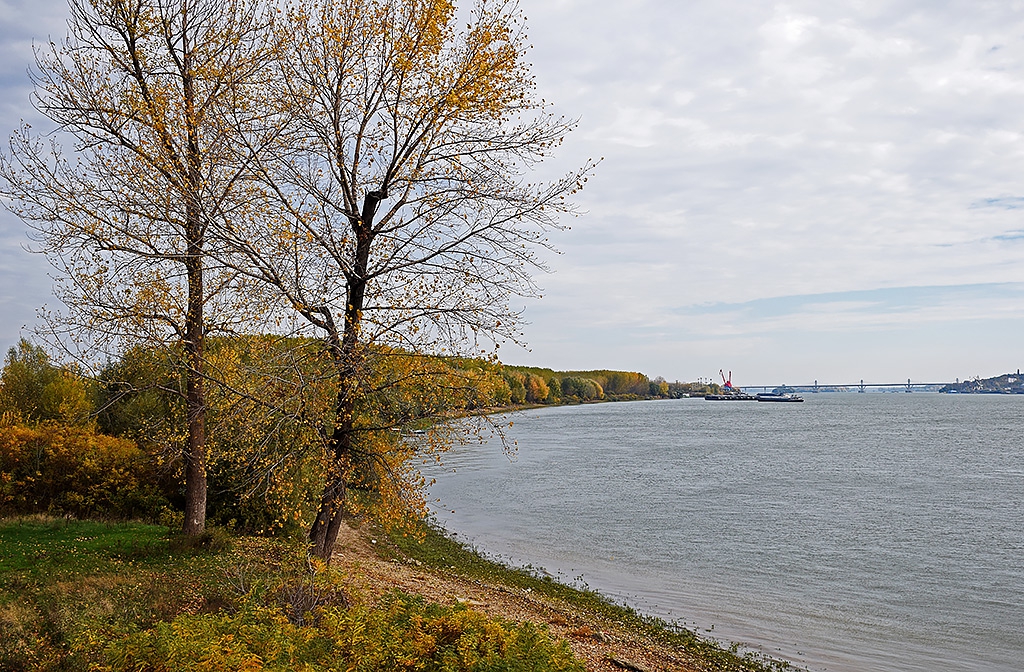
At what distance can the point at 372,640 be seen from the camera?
706 centimetres

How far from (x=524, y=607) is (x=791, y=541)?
1257cm

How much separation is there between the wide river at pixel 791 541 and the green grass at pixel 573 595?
711 millimetres

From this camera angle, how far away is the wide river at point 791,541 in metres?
14.8

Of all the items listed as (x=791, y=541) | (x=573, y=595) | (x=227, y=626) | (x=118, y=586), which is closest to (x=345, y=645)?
(x=227, y=626)

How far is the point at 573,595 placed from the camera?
635 inches

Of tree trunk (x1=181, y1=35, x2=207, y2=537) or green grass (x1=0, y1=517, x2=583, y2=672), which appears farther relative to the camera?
tree trunk (x1=181, y1=35, x2=207, y2=537)

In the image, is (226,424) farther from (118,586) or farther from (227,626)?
(227,626)

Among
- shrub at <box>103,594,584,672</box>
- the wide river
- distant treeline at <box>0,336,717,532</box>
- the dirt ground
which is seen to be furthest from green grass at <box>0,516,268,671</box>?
the wide river

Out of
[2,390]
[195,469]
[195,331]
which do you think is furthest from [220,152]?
[2,390]

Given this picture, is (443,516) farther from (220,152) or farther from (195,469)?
(220,152)

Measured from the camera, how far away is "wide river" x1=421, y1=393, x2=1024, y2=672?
582 inches

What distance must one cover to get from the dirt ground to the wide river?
2.52 meters

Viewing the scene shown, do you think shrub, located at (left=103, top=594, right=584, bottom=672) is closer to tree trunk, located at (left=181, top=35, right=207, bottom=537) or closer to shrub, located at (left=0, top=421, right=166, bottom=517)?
tree trunk, located at (left=181, top=35, right=207, bottom=537)

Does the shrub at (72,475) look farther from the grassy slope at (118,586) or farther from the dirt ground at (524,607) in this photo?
the dirt ground at (524,607)
